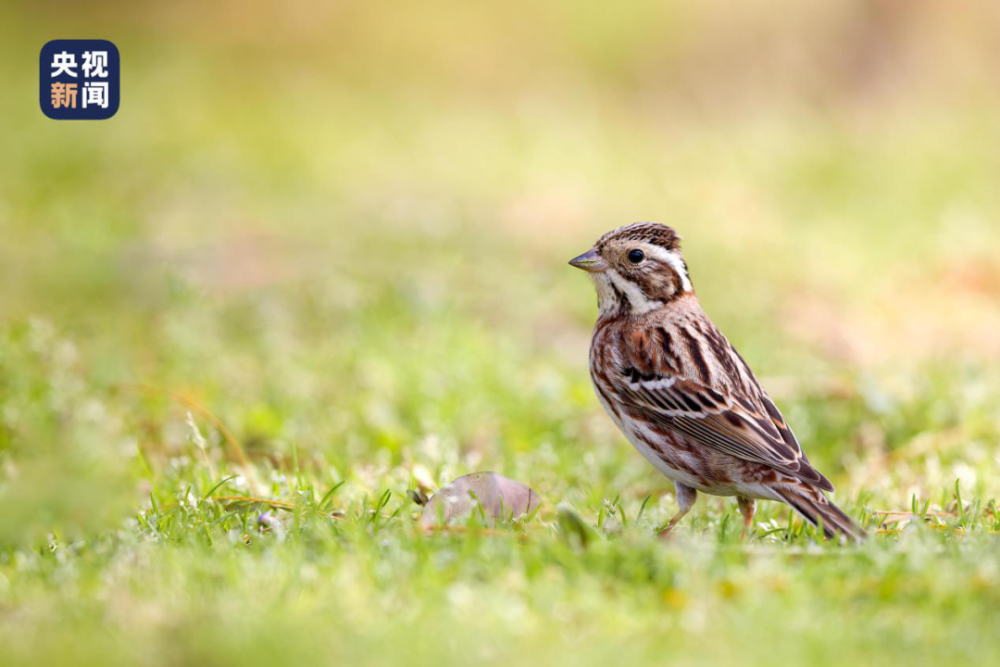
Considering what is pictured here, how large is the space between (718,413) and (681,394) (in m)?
0.23

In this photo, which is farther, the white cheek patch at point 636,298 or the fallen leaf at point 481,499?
the white cheek patch at point 636,298

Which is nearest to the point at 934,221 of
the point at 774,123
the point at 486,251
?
the point at 774,123

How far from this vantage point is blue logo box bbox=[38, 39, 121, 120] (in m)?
11.4

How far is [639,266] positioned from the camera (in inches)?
239

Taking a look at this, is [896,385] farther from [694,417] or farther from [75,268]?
[75,268]

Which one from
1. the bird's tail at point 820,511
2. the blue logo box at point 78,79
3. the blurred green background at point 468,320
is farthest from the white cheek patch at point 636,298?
the blue logo box at point 78,79

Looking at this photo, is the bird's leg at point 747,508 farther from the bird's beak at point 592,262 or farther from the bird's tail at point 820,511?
the bird's beak at point 592,262

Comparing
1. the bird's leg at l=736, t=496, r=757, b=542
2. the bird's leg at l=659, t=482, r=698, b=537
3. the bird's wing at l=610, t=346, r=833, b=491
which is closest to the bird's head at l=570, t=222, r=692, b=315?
the bird's wing at l=610, t=346, r=833, b=491

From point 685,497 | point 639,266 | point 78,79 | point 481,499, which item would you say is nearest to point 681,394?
point 685,497

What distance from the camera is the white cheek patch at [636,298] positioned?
611 centimetres

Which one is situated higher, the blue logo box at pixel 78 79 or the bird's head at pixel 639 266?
the blue logo box at pixel 78 79

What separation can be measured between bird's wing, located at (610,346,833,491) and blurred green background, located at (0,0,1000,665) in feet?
1.28

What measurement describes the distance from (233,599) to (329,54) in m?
17.9

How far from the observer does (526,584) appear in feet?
13.3
